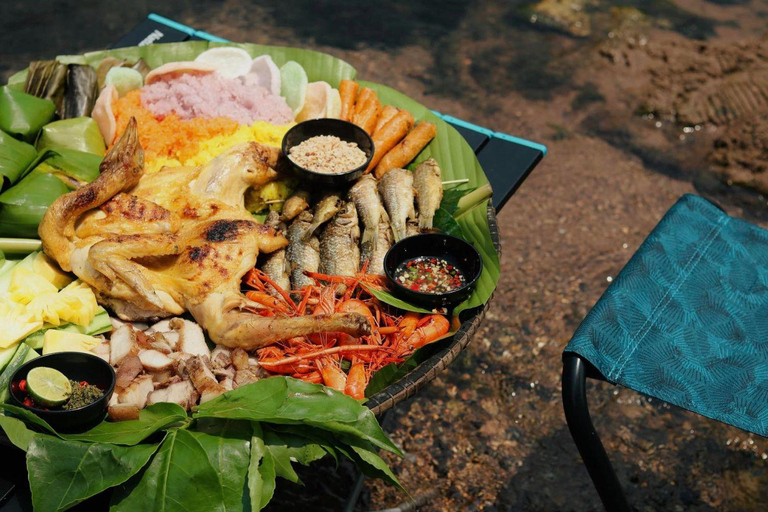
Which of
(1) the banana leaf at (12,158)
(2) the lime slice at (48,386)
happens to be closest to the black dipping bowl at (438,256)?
(2) the lime slice at (48,386)

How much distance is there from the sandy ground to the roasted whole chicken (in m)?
1.80

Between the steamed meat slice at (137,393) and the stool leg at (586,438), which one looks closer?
the stool leg at (586,438)

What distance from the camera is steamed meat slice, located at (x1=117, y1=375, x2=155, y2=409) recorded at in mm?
3000

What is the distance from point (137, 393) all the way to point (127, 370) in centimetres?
13

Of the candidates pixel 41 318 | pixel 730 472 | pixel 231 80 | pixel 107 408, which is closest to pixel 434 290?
pixel 107 408

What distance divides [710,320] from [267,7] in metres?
7.69

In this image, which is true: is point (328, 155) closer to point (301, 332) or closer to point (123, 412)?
point (301, 332)

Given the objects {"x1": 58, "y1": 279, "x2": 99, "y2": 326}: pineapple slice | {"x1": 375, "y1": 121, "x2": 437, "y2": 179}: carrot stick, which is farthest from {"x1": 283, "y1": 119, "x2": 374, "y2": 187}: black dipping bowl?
{"x1": 58, "y1": 279, "x2": 99, "y2": 326}: pineapple slice

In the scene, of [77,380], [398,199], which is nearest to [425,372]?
[398,199]

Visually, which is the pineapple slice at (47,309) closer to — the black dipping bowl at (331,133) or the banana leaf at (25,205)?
the banana leaf at (25,205)

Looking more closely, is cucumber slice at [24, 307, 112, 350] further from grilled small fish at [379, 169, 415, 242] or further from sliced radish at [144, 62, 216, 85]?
sliced radish at [144, 62, 216, 85]

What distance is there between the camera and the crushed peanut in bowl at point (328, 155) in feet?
13.3

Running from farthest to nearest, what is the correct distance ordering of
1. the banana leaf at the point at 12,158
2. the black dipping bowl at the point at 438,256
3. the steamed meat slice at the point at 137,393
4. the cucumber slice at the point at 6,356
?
the banana leaf at the point at 12,158, the black dipping bowl at the point at 438,256, the cucumber slice at the point at 6,356, the steamed meat slice at the point at 137,393

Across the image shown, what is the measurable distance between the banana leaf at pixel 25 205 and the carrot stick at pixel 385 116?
2.03 meters
